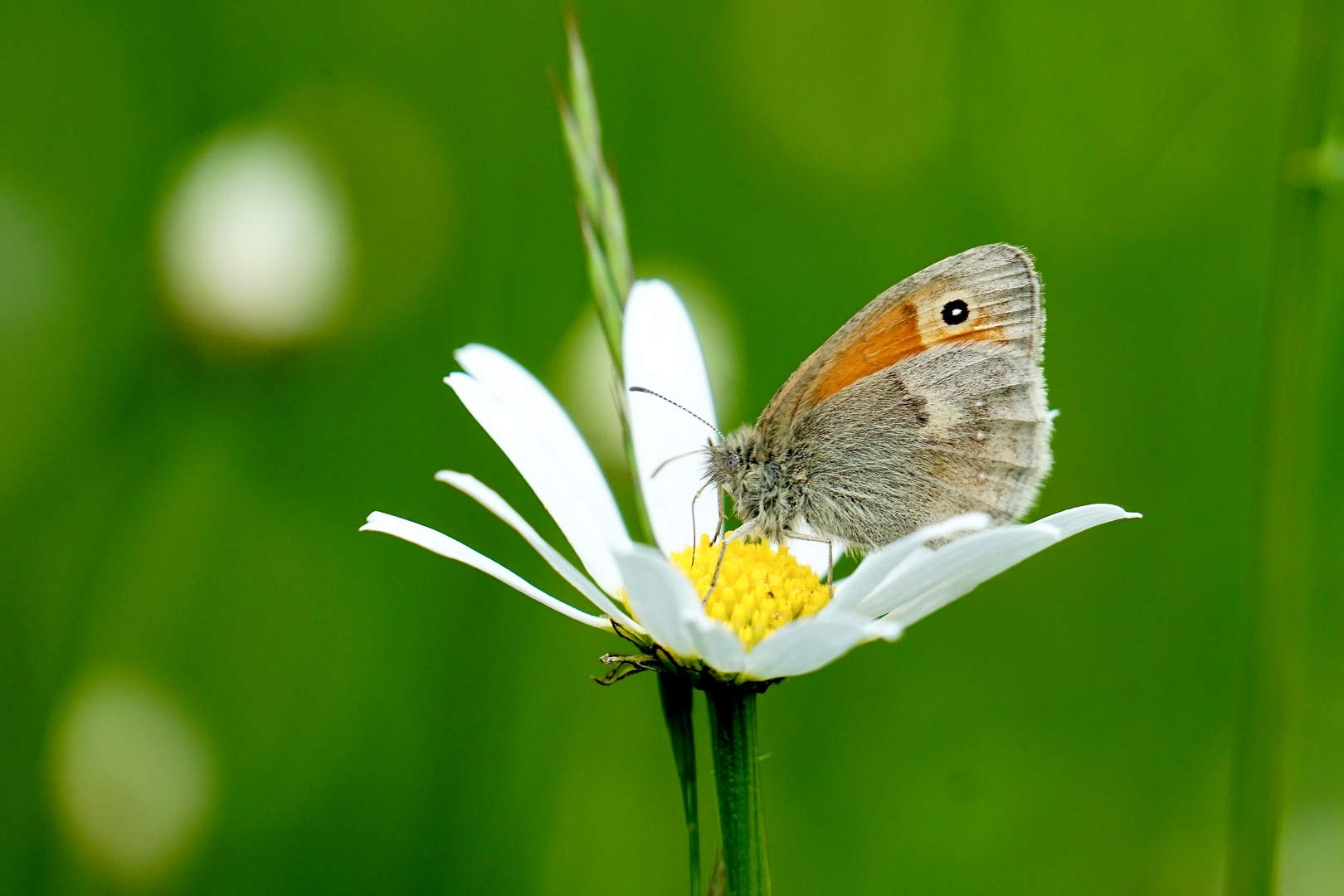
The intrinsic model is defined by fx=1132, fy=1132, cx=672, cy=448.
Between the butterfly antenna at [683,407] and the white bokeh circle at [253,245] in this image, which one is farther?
the white bokeh circle at [253,245]

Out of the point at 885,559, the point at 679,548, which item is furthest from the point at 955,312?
the point at 885,559

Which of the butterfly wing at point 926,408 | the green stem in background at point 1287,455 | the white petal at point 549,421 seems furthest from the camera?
the butterfly wing at point 926,408

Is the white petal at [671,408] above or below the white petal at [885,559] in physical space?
above

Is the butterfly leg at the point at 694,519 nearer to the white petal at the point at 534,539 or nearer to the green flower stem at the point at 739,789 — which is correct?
the white petal at the point at 534,539

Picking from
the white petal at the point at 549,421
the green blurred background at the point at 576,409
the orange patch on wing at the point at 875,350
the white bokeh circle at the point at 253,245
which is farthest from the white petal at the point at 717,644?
the white bokeh circle at the point at 253,245

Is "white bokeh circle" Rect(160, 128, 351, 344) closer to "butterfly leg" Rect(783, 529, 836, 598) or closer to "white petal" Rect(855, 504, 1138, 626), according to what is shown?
"butterfly leg" Rect(783, 529, 836, 598)

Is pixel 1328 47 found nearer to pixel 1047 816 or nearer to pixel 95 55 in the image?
pixel 1047 816
